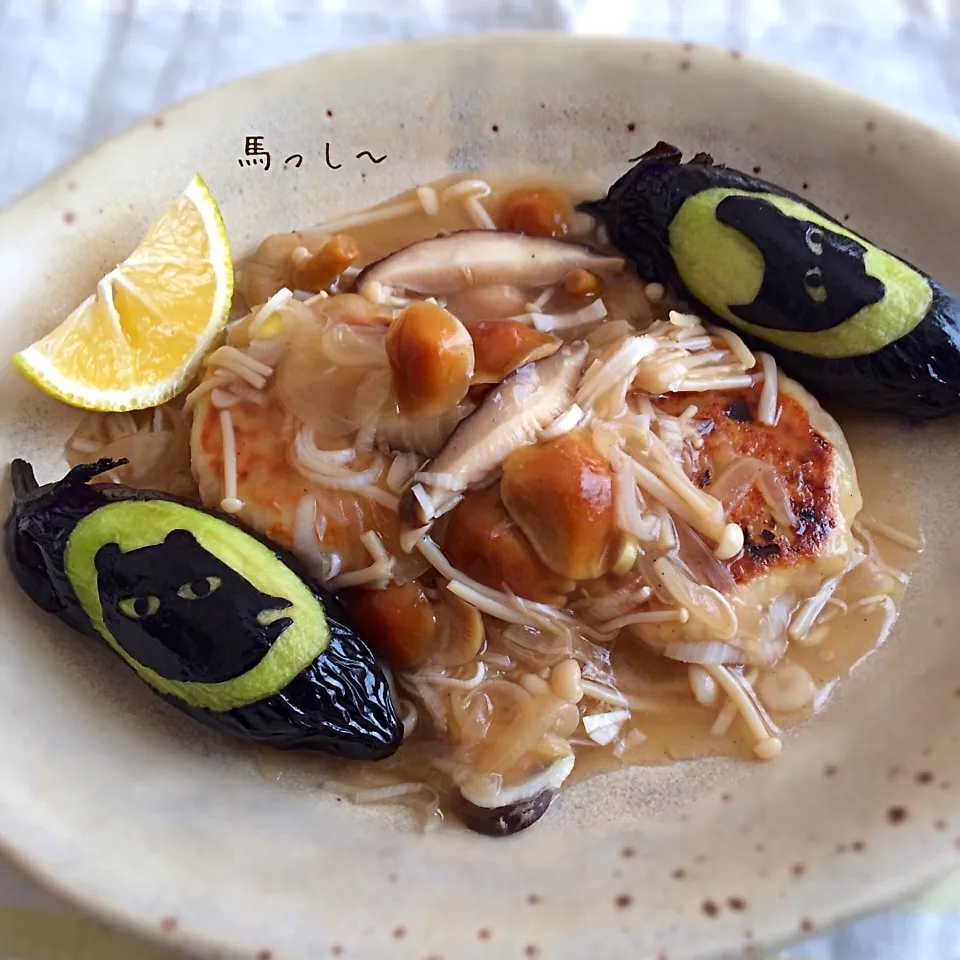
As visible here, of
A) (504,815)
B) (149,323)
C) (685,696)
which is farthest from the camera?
(149,323)

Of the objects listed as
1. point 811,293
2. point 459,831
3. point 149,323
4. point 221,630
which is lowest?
point 459,831

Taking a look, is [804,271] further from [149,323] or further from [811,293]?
[149,323]

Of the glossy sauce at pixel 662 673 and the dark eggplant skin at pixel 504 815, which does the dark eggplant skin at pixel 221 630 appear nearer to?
the glossy sauce at pixel 662 673

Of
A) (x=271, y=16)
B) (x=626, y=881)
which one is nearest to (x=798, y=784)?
(x=626, y=881)

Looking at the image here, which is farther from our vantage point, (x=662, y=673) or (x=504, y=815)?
(x=662, y=673)

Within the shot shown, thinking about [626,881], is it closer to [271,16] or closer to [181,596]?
[181,596]

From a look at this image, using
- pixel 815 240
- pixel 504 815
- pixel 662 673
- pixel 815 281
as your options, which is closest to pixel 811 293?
pixel 815 281

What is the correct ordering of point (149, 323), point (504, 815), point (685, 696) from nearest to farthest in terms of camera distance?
point (504, 815)
point (685, 696)
point (149, 323)

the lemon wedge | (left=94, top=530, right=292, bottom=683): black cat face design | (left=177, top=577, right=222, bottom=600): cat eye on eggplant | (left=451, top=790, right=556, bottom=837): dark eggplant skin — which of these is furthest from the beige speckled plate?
(left=177, top=577, right=222, bottom=600): cat eye on eggplant

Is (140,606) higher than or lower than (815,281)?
lower
